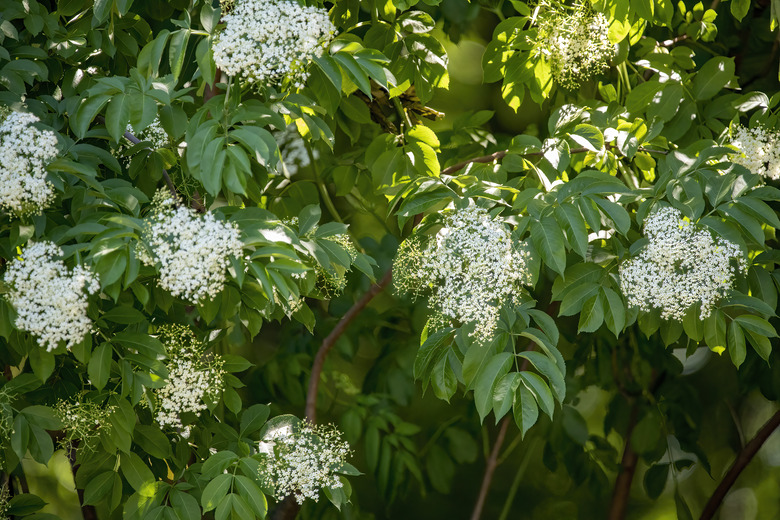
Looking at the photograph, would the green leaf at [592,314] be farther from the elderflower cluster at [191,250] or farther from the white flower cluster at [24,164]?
the white flower cluster at [24,164]

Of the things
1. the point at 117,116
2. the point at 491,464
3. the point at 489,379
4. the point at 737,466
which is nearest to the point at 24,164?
the point at 117,116

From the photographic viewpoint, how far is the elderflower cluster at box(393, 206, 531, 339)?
5.10ft

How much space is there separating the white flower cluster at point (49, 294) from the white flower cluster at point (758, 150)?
5.01 ft

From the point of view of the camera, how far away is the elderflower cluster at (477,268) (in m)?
1.55

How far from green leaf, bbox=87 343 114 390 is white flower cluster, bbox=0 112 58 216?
30cm

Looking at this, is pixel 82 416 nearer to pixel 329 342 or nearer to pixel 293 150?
pixel 329 342

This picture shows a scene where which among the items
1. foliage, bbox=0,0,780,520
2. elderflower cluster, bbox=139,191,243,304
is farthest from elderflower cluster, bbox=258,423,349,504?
elderflower cluster, bbox=139,191,243,304

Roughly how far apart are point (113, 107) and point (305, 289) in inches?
20.9

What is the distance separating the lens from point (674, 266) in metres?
1.66

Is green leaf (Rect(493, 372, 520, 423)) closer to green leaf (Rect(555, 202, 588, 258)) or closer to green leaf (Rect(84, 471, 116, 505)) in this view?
green leaf (Rect(555, 202, 588, 258))

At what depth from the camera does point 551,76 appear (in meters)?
2.17

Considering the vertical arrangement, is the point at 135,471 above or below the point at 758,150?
below

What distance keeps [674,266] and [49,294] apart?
123cm

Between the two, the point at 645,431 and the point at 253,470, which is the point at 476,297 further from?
the point at 645,431
